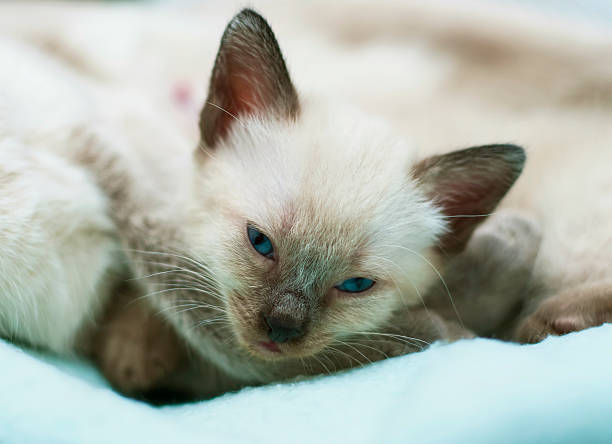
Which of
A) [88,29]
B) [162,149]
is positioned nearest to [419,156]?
[162,149]

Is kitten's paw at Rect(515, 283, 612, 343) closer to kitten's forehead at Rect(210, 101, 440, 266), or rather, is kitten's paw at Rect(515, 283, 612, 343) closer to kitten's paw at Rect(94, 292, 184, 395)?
→ kitten's forehead at Rect(210, 101, 440, 266)

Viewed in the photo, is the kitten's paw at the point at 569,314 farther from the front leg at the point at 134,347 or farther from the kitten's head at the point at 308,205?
the front leg at the point at 134,347

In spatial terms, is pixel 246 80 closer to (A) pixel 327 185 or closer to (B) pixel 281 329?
(A) pixel 327 185

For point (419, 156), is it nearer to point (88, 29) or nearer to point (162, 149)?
point (162, 149)

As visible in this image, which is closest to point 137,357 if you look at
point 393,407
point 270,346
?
point 270,346

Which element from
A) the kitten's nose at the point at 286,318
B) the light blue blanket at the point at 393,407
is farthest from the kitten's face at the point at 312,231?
the light blue blanket at the point at 393,407

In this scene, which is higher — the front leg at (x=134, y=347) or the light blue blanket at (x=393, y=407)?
the light blue blanket at (x=393, y=407)

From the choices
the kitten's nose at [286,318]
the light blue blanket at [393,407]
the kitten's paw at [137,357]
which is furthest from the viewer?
the kitten's paw at [137,357]
